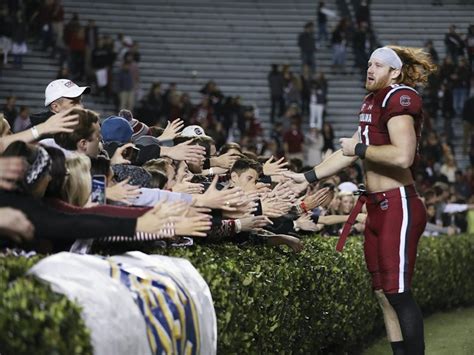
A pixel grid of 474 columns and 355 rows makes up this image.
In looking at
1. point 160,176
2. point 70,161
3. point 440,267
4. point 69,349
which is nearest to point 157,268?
point 70,161

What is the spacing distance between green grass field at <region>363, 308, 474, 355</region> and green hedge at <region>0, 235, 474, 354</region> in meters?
0.24

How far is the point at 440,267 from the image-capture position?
16.0m

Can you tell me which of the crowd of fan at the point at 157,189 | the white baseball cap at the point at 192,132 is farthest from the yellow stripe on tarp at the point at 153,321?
the white baseball cap at the point at 192,132

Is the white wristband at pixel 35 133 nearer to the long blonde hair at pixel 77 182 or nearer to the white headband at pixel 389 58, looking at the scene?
the long blonde hair at pixel 77 182

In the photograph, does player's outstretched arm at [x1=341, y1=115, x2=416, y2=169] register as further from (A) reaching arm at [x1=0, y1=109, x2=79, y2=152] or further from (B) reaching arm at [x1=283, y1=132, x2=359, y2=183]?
(A) reaching arm at [x1=0, y1=109, x2=79, y2=152]

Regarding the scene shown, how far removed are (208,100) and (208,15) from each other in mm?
7171

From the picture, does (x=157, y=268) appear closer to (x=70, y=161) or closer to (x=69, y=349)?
(x=70, y=161)

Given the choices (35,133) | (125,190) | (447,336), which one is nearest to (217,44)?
(447,336)

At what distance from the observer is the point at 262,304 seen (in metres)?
8.29

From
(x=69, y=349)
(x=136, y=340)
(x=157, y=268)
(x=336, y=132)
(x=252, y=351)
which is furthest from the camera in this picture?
(x=336, y=132)

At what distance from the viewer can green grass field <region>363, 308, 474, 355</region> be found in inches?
462

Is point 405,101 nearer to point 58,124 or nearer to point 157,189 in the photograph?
point 157,189

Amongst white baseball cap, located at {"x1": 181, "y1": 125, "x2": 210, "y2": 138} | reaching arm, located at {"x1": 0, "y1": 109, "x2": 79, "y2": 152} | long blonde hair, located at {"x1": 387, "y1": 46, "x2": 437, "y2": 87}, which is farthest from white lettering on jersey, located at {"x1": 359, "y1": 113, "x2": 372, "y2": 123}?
white baseball cap, located at {"x1": 181, "y1": 125, "x2": 210, "y2": 138}

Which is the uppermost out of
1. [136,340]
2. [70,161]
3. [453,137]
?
[70,161]
